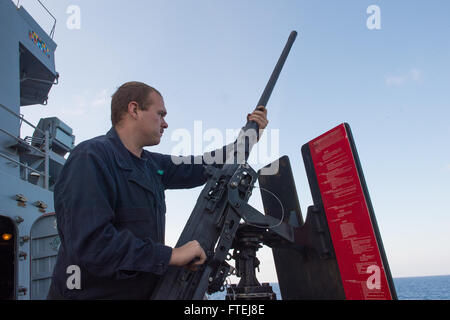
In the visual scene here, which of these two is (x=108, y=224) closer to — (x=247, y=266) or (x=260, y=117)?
(x=247, y=266)

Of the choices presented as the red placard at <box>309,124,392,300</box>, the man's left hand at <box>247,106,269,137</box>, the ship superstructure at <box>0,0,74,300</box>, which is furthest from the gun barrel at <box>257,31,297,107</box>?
the ship superstructure at <box>0,0,74,300</box>

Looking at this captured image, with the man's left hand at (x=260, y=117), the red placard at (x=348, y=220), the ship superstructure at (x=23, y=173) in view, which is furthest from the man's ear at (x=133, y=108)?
the ship superstructure at (x=23, y=173)

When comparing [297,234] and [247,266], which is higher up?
[297,234]

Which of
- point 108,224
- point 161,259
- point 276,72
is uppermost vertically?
point 276,72

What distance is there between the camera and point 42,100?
10.3 metres

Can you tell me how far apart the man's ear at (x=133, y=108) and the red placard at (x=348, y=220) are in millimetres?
1344

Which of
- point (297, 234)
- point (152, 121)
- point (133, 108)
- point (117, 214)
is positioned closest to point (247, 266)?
point (297, 234)

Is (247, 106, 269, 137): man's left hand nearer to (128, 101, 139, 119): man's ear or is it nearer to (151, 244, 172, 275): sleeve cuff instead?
(128, 101, 139, 119): man's ear

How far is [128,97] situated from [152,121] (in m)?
0.25

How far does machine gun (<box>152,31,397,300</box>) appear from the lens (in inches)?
85.3

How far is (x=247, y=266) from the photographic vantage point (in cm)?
239
